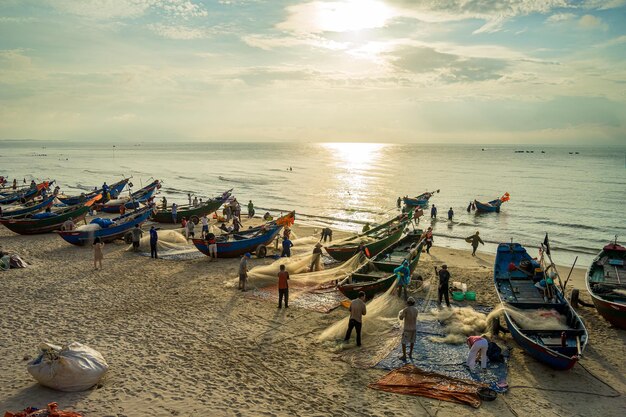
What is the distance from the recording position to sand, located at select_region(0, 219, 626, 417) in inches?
314

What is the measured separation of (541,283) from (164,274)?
12.8 metres

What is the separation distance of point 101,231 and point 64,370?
15418 millimetres

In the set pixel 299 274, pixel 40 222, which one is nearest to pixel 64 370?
pixel 299 274

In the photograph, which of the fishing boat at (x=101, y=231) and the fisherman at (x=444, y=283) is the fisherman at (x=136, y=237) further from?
the fisherman at (x=444, y=283)

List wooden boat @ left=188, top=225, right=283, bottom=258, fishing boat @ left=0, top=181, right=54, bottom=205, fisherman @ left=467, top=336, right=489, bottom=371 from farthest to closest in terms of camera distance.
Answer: fishing boat @ left=0, top=181, right=54, bottom=205 < wooden boat @ left=188, top=225, right=283, bottom=258 < fisherman @ left=467, top=336, right=489, bottom=371

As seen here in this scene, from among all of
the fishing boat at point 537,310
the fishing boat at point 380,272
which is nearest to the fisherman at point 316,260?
the fishing boat at point 380,272

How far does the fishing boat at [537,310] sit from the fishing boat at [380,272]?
314 centimetres

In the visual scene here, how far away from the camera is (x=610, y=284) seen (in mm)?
13734

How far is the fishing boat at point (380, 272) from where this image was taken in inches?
534

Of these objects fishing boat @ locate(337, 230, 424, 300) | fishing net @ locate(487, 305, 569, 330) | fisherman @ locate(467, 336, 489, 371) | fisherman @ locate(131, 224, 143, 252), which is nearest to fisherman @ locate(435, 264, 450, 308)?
fishing boat @ locate(337, 230, 424, 300)

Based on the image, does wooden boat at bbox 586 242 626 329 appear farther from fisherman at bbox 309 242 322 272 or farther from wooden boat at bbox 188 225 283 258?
wooden boat at bbox 188 225 283 258

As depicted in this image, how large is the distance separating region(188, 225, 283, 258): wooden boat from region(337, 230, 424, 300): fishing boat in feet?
18.4

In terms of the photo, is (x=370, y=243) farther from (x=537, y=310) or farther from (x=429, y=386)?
(x=429, y=386)

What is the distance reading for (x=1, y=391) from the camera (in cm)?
792
